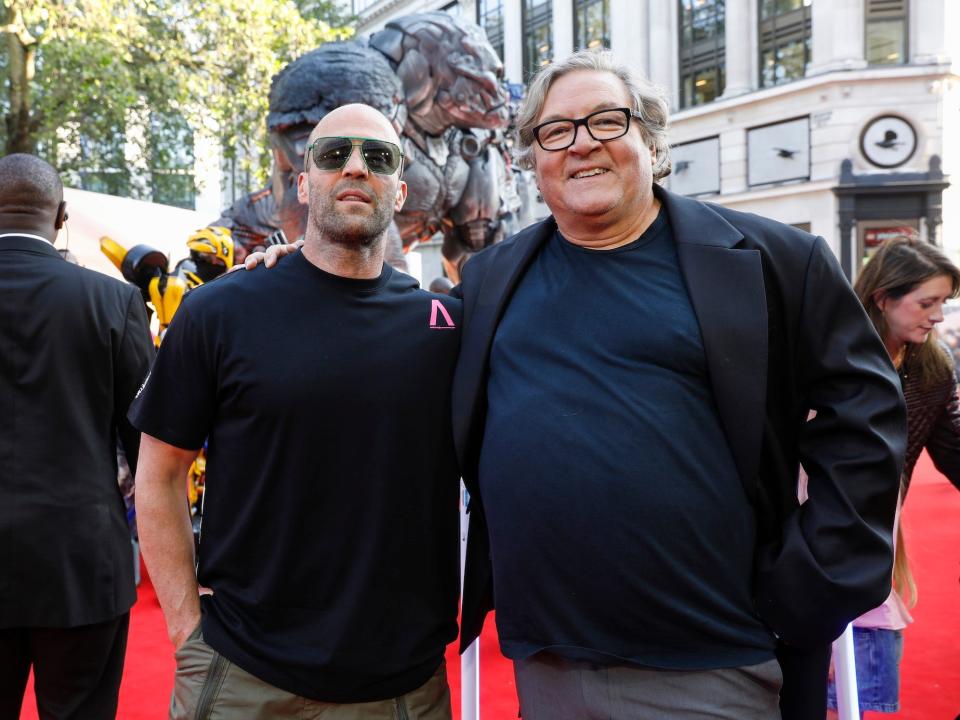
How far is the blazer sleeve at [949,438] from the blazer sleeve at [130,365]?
2863mm

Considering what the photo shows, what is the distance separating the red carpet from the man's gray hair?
254cm

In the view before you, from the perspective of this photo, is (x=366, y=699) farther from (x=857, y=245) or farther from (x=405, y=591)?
(x=857, y=245)

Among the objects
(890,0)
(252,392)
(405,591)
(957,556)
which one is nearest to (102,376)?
(252,392)

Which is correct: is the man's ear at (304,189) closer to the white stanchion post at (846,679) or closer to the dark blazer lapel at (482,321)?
the dark blazer lapel at (482,321)

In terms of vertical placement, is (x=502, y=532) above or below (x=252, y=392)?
below

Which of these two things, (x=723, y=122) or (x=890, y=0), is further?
(x=723, y=122)

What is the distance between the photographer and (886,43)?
24.9m

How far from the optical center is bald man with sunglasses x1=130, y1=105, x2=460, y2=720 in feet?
6.26

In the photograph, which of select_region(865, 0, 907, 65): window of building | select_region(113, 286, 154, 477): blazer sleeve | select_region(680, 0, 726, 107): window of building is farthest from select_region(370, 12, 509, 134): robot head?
select_region(680, 0, 726, 107): window of building

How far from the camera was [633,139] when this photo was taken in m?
2.11

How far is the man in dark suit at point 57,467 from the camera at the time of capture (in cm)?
254

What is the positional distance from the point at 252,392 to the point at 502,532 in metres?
0.64

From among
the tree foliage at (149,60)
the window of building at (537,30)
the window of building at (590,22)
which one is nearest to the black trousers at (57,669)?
the tree foliage at (149,60)

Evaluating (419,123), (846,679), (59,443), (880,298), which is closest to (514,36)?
(419,123)
